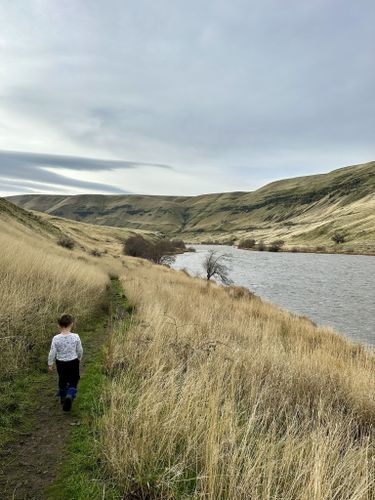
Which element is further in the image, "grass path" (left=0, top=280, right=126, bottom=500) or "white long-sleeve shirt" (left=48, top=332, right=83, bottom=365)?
"white long-sleeve shirt" (left=48, top=332, right=83, bottom=365)

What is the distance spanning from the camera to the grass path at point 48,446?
156 inches

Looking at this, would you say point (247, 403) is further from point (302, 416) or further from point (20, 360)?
point (20, 360)

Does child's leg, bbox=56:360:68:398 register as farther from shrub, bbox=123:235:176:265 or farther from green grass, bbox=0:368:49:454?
shrub, bbox=123:235:176:265

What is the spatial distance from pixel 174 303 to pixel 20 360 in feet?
28.3

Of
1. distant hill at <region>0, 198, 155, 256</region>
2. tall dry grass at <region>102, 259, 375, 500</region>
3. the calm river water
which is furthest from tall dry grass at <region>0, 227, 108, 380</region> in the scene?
the calm river water

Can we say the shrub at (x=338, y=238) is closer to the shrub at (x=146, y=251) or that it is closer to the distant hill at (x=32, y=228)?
the shrub at (x=146, y=251)

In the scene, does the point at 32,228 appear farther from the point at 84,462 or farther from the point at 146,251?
the point at 84,462

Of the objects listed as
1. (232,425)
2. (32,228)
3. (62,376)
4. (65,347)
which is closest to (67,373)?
(62,376)

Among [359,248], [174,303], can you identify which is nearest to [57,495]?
[174,303]

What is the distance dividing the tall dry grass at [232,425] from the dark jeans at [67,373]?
0.72 meters

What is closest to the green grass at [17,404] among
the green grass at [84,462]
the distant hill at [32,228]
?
the green grass at [84,462]

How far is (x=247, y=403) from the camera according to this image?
5754mm

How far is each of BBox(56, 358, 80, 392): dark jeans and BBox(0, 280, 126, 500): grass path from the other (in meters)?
0.29

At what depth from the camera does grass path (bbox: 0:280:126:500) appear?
396 centimetres
